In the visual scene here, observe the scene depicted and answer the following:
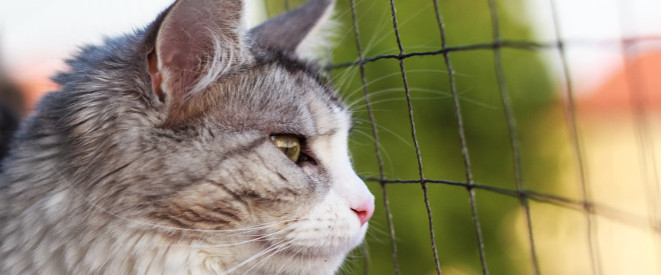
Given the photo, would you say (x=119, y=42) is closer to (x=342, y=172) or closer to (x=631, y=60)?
(x=342, y=172)

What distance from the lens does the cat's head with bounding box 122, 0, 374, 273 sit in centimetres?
106

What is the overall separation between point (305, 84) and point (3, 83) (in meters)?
2.97

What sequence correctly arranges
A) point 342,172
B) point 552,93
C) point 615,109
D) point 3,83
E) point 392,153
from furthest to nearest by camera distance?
1. point 615,109
2. point 3,83
3. point 552,93
4. point 392,153
5. point 342,172

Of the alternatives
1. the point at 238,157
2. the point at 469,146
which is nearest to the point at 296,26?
the point at 238,157

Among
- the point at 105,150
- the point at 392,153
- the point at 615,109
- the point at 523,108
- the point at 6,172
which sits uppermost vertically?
the point at 615,109

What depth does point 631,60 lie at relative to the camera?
0.97m

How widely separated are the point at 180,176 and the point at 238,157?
0.12 m

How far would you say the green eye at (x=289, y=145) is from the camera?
45.9 inches

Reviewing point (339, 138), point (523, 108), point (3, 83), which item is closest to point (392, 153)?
point (523, 108)

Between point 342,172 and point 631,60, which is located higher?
point 631,60

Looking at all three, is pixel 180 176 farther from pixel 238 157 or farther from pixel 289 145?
pixel 289 145

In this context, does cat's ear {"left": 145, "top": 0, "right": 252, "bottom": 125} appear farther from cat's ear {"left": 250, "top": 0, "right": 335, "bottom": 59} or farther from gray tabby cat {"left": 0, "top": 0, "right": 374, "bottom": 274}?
cat's ear {"left": 250, "top": 0, "right": 335, "bottom": 59}

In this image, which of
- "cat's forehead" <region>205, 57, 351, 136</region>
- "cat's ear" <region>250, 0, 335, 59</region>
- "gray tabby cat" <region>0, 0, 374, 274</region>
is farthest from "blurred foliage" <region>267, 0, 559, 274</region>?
"gray tabby cat" <region>0, 0, 374, 274</region>

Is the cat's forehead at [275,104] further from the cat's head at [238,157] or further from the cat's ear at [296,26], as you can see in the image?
the cat's ear at [296,26]
